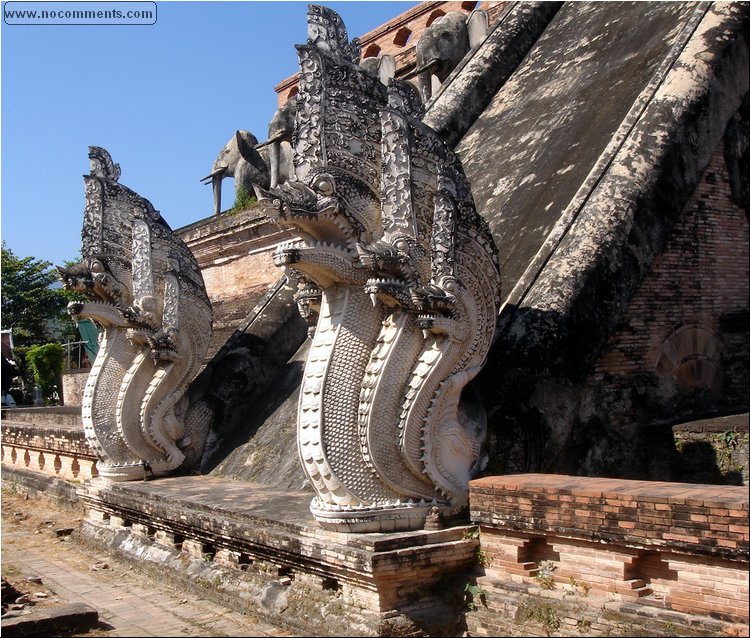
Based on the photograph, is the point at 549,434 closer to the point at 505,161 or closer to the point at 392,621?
the point at 392,621

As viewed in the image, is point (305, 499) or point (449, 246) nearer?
point (449, 246)

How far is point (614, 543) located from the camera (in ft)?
14.6

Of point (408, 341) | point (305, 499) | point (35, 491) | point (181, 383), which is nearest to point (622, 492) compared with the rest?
point (408, 341)

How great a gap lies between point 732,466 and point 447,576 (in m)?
2.13

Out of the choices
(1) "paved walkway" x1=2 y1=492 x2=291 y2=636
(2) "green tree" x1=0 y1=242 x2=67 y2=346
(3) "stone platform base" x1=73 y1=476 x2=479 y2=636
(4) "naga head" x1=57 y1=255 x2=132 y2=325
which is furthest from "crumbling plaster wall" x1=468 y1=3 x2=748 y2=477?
(2) "green tree" x1=0 y1=242 x2=67 y2=346

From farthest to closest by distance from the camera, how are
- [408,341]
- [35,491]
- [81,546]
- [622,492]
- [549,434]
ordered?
[35,491], [81,546], [549,434], [408,341], [622,492]

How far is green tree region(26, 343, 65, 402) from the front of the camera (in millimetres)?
28156

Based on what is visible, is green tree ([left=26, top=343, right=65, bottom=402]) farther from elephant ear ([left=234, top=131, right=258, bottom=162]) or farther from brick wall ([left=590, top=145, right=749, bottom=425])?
brick wall ([left=590, top=145, right=749, bottom=425])

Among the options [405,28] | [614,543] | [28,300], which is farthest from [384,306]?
[28,300]

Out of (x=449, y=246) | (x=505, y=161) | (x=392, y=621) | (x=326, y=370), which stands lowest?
(x=392, y=621)

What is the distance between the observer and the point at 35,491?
38.1ft

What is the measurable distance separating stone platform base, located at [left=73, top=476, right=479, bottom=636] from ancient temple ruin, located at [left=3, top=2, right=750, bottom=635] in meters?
0.02

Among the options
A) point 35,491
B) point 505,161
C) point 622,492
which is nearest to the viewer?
point 622,492

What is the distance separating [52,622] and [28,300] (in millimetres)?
33571
